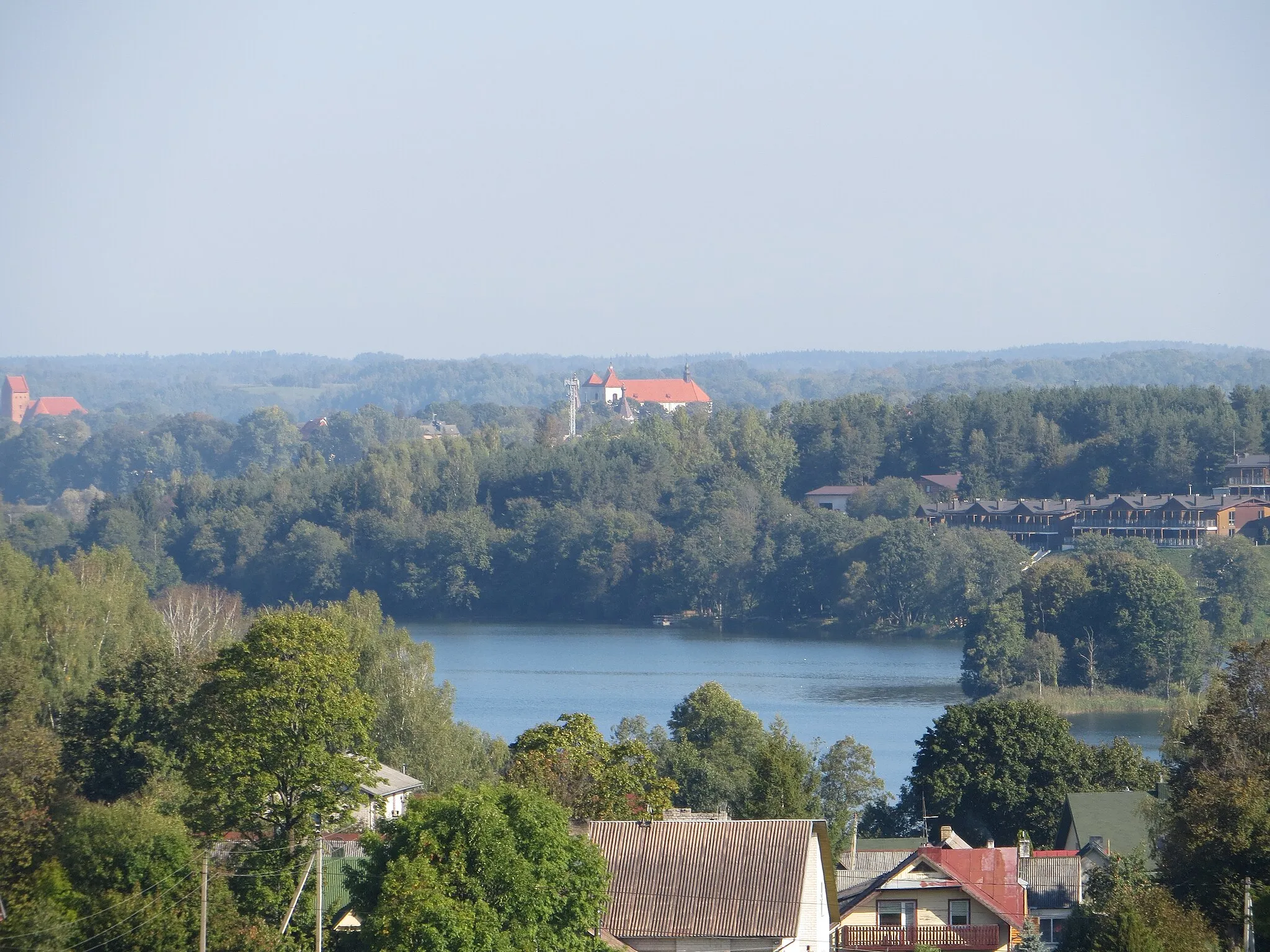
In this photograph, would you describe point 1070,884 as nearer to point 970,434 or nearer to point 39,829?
point 39,829

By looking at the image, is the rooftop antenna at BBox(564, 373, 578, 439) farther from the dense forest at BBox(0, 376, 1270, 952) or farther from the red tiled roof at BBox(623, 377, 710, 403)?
the dense forest at BBox(0, 376, 1270, 952)

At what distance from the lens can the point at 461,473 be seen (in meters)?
93.9

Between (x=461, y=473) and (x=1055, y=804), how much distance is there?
224 feet

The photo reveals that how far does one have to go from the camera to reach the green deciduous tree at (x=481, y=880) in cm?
1535

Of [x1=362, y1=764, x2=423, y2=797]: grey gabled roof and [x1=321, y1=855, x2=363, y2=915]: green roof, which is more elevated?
[x1=321, y1=855, x2=363, y2=915]: green roof

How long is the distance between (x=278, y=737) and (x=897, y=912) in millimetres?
6475

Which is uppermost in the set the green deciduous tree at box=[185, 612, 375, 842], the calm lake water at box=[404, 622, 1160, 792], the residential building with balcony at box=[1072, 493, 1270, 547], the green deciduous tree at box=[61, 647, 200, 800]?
the green deciduous tree at box=[185, 612, 375, 842]

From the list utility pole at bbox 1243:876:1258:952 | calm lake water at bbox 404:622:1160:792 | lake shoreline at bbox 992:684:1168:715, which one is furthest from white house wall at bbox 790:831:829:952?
lake shoreline at bbox 992:684:1168:715

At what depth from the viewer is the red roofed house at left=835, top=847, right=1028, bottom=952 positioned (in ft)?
64.5

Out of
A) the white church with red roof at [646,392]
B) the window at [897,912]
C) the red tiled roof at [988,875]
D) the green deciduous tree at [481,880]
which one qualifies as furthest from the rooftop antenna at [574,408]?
the green deciduous tree at [481,880]

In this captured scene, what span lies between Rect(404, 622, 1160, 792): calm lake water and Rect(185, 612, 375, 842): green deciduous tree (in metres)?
17.5

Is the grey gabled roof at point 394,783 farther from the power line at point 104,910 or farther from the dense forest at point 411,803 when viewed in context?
the power line at point 104,910

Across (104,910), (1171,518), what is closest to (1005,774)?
(104,910)

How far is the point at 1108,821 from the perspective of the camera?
2514cm
